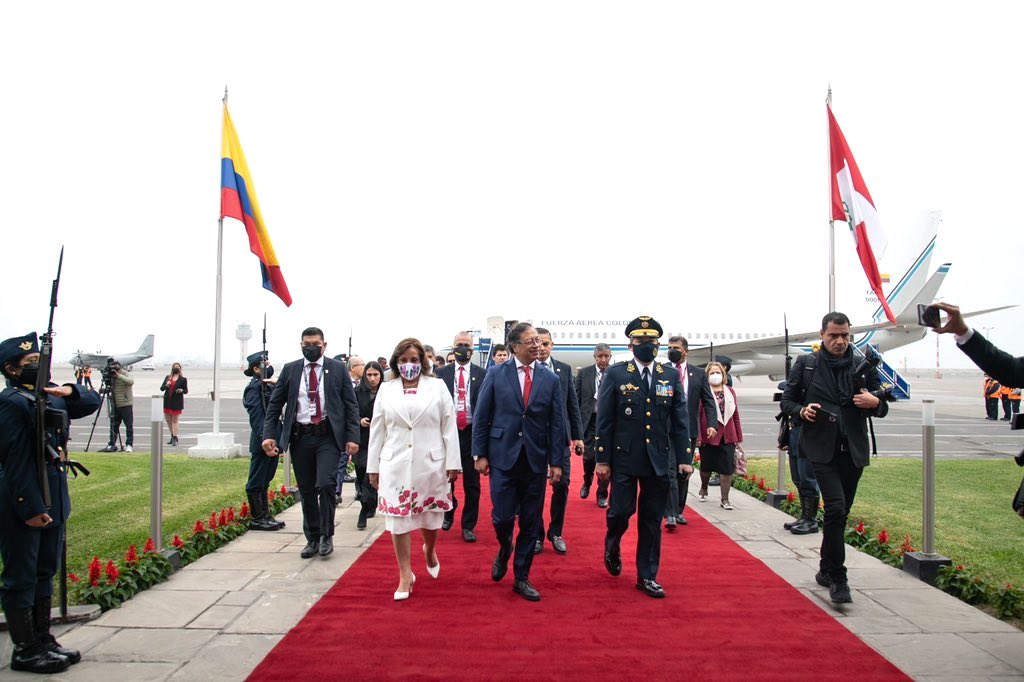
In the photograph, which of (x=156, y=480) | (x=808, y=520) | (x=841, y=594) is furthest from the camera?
(x=808, y=520)

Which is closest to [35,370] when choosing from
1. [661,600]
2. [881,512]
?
[661,600]

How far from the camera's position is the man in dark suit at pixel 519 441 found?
5.14 metres

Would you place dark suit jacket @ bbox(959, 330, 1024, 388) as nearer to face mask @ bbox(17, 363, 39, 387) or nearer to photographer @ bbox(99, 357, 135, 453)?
face mask @ bbox(17, 363, 39, 387)

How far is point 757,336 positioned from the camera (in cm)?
3041

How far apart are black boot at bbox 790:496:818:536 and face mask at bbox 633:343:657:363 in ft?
9.88

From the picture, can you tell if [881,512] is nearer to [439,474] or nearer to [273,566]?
[439,474]

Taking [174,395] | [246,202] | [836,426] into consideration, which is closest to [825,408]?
[836,426]

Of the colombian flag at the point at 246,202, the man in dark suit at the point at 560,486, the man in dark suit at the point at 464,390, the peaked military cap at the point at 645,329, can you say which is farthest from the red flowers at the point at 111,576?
the colombian flag at the point at 246,202

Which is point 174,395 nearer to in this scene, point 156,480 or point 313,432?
point 156,480

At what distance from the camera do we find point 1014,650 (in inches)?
157

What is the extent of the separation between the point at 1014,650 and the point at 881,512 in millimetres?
4065

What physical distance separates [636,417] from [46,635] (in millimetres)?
4012

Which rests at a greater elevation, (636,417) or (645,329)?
(645,329)

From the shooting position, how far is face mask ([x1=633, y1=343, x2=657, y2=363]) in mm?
5293
